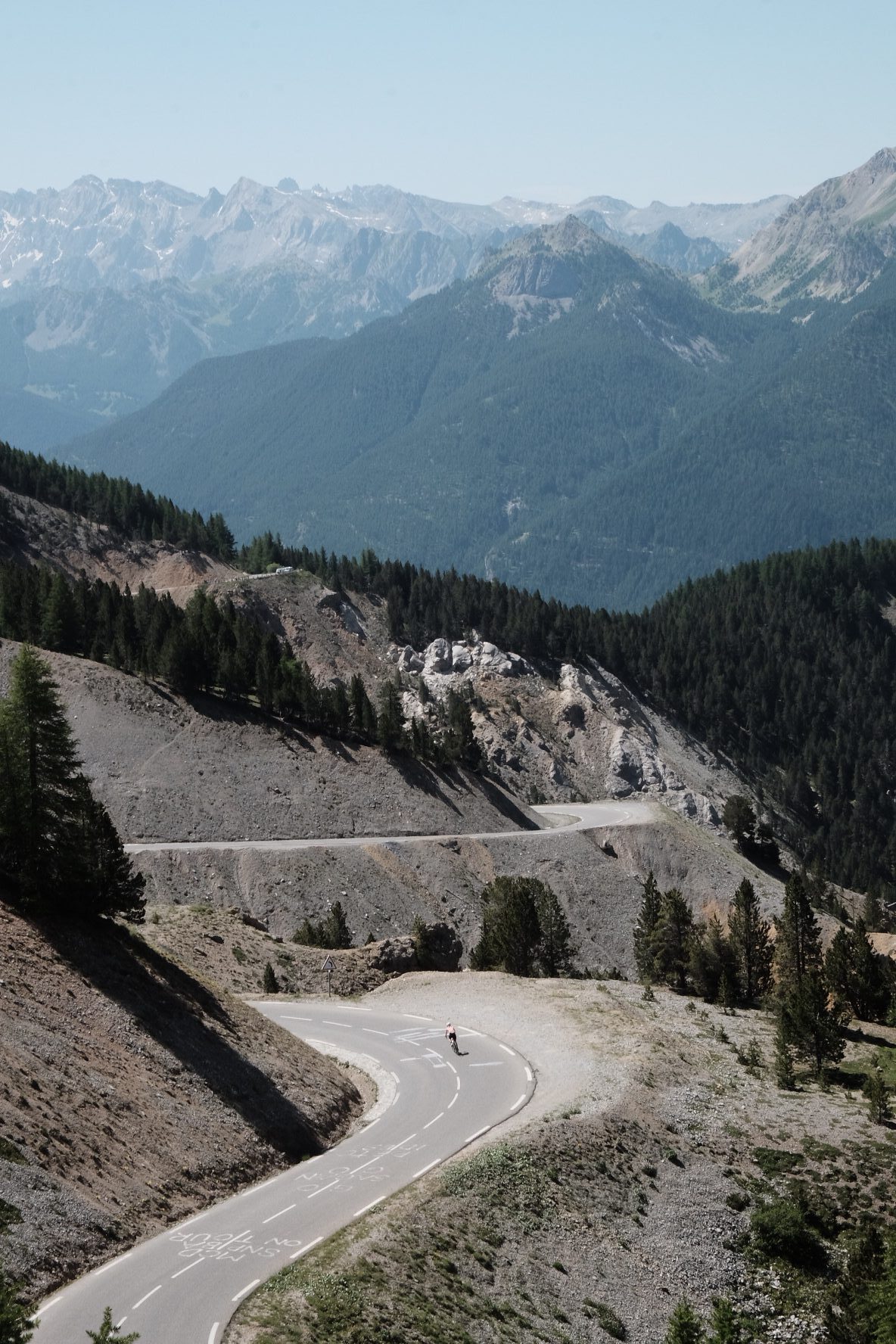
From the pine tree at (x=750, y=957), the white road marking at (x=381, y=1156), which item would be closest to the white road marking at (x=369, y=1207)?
the white road marking at (x=381, y=1156)

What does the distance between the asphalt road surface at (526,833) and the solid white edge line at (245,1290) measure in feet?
235

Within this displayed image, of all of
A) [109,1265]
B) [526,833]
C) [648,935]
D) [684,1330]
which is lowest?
[684,1330]

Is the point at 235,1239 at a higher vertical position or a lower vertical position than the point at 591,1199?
higher

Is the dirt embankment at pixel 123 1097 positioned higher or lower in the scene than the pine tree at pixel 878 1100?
higher

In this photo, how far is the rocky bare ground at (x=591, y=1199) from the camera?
39.1 meters

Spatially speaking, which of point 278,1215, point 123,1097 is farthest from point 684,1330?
point 123,1097

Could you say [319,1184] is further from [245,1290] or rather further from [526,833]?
[526,833]

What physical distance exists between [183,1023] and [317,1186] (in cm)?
936

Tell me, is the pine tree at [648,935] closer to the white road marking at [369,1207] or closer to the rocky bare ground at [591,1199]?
the rocky bare ground at [591,1199]

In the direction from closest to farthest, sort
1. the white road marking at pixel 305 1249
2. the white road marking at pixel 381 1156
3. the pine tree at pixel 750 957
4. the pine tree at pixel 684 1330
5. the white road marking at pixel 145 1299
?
the white road marking at pixel 145 1299 < the white road marking at pixel 305 1249 < the pine tree at pixel 684 1330 < the white road marking at pixel 381 1156 < the pine tree at pixel 750 957

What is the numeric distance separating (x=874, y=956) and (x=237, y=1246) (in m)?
60.6

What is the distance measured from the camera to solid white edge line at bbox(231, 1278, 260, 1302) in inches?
1398

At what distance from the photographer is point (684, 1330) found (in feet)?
131

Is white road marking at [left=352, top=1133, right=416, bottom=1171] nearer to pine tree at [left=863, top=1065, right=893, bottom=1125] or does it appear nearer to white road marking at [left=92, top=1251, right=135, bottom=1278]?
white road marking at [left=92, top=1251, right=135, bottom=1278]
